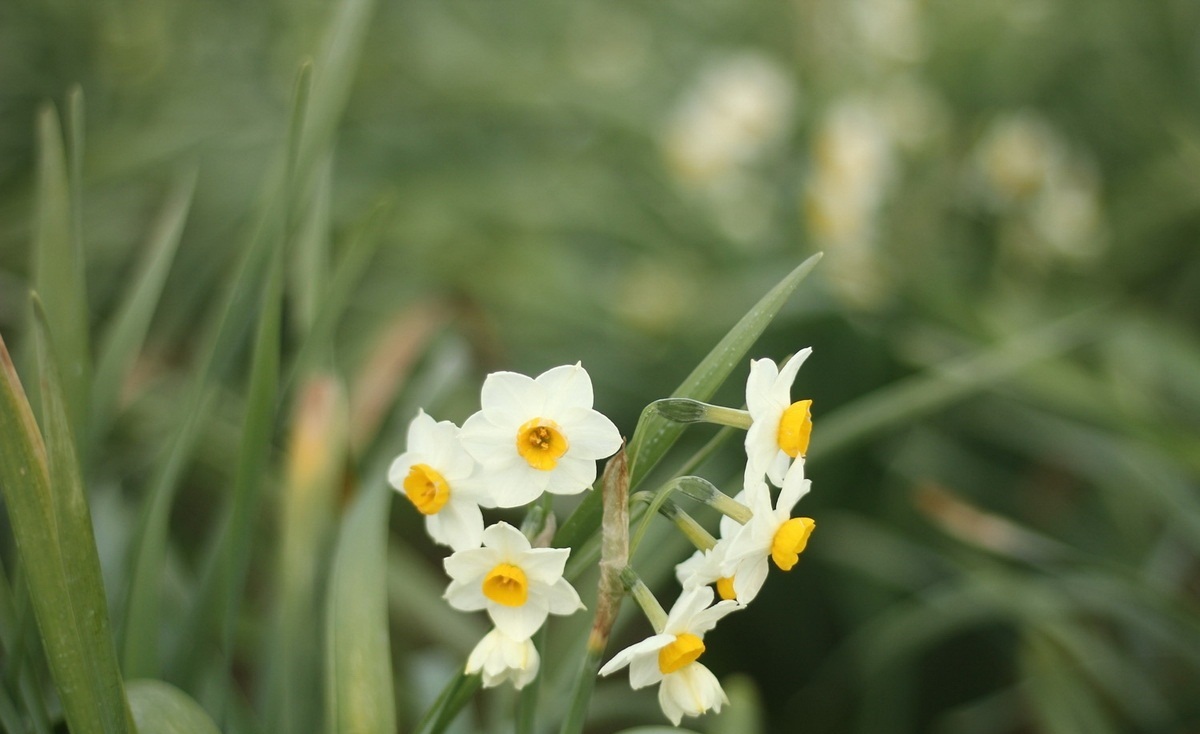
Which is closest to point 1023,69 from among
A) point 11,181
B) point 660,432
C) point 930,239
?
point 930,239

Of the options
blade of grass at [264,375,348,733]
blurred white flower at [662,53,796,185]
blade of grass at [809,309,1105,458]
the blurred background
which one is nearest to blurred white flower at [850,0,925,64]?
the blurred background

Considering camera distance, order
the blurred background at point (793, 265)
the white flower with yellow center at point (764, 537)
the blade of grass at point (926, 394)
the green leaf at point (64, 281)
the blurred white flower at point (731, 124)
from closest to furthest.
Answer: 1. the white flower with yellow center at point (764, 537)
2. the green leaf at point (64, 281)
3. the blade of grass at point (926, 394)
4. the blurred background at point (793, 265)
5. the blurred white flower at point (731, 124)

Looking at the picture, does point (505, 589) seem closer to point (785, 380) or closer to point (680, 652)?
point (680, 652)

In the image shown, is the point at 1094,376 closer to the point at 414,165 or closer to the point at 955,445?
the point at 955,445

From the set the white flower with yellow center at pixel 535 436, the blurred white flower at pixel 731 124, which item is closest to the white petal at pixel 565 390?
the white flower with yellow center at pixel 535 436

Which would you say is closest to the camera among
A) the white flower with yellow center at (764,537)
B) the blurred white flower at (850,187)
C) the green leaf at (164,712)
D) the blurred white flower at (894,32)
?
the white flower with yellow center at (764,537)

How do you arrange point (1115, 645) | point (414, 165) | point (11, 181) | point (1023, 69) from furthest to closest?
1. point (414, 165)
2. point (1023, 69)
3. point (11, 181)
4. point (1115, 645)

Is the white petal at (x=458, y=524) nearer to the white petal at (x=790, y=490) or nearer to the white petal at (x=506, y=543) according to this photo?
the white petal at (x=506, y=543)

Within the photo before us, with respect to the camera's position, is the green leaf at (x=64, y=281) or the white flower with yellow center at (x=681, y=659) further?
the green leaf at (x=64, y=281)
